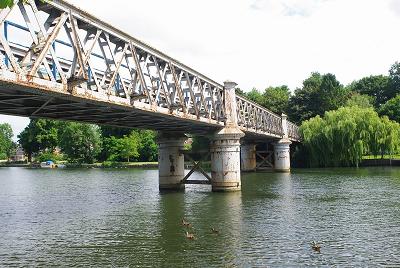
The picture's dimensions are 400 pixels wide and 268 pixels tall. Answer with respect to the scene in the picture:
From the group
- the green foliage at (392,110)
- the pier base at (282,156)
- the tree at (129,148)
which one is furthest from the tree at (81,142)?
the green foliage at (392,110)

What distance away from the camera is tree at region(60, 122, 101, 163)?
4978 inches

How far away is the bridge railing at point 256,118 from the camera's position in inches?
1984

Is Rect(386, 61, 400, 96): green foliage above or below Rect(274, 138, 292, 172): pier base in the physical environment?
above

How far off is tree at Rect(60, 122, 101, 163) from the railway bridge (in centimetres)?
8952

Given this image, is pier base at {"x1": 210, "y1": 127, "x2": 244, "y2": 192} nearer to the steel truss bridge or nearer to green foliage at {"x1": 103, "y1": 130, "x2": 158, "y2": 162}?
the steel truss bridge

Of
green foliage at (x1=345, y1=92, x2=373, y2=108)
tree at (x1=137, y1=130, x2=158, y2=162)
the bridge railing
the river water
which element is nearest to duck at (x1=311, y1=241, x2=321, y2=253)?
the river water

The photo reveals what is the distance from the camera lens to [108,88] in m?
20.1

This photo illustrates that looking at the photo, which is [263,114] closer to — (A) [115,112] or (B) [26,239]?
(A) [115,112]

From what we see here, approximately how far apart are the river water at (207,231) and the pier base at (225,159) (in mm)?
2231

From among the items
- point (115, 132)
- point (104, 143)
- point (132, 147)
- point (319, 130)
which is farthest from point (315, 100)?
point (104, 143)

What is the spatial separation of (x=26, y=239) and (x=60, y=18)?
1005 cm

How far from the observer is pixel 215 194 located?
37.4 metres

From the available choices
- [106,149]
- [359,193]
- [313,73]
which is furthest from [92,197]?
[313,73]

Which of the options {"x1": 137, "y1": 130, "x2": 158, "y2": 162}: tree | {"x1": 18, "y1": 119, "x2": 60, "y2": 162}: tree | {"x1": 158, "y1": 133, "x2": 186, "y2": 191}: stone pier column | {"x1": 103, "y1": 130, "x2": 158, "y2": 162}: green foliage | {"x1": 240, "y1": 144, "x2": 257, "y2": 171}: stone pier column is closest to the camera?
{"x1": 158, "y1": 133, "x2": 186, "y2": 191}: stone pier column
